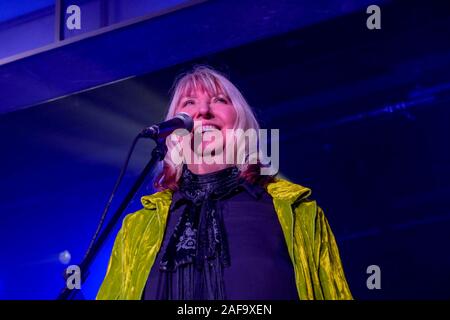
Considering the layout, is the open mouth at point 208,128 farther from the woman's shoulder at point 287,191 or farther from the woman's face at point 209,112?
the woman's shoulder at point 287,191

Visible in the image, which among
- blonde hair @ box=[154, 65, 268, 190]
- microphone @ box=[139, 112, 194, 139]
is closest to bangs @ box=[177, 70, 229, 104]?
blonde hair @ box=[154, 65, 268, 190]

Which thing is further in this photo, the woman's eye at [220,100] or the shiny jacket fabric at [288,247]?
the woman's eye at [220,100]

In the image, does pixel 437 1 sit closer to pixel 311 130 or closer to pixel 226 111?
pixel 311 130

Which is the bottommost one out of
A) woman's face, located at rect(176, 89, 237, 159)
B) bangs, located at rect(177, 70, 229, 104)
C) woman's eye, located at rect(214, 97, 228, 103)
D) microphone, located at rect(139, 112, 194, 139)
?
microphone, located at rect(139, 112, 194, 139)

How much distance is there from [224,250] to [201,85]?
0.68m

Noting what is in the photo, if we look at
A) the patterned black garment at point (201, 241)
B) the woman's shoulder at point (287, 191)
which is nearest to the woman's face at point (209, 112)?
the patterned black garment at point (201, 241)

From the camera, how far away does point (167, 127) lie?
190 centimetres

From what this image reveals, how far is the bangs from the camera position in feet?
7.54

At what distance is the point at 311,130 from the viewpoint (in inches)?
126

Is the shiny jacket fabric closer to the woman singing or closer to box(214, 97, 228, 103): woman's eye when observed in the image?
the woman singing

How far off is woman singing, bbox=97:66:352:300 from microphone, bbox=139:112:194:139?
164 millimetres

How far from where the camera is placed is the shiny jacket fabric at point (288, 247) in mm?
1821
